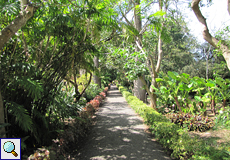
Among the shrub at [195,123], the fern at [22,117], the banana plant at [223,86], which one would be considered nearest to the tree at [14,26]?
the fern at [22,117]

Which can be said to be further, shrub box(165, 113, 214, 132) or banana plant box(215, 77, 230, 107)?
banana plant box(215, 77, 230, 107)

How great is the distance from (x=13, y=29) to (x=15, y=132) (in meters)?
1.85

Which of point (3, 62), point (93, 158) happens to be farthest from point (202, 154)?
point (3, 62)

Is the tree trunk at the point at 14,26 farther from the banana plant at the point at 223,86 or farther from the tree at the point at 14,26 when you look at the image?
the banana plant at the point at 223,86

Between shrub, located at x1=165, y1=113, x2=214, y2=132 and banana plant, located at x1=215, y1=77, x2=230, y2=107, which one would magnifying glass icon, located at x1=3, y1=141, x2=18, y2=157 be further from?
banana plant, located at x1=215, y1=77, x2=230, y2=107

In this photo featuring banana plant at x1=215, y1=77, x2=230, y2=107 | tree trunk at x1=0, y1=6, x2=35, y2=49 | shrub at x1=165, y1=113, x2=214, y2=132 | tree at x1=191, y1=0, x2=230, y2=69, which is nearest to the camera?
tree trunk at x1=0, y1=6, x2=35, y2=49

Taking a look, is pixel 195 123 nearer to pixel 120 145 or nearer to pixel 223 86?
pixel 223 86

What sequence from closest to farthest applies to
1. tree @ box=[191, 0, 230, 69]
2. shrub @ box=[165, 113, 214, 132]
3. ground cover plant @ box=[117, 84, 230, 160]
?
ground cover plant @ box=[117, 84, 230, 160] < tree @ box=[191, 0, 230, 69] < shrub @ box=[165, 113, 214, 132]

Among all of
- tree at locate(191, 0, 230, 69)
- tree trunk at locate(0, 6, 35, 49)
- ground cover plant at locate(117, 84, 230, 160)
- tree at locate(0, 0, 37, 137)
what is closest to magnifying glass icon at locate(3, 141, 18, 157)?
tree at locate(0, 0, 37, 137)

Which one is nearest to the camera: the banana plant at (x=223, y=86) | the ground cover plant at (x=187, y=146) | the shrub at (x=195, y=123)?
the ground cover plant at (x=187, y=146)

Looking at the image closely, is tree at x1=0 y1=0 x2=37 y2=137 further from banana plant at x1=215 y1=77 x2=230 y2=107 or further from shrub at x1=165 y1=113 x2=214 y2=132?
banana plant at x1=215 y1=77 x2=230 y2=107

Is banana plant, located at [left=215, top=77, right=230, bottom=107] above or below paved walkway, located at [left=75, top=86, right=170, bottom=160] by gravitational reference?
above

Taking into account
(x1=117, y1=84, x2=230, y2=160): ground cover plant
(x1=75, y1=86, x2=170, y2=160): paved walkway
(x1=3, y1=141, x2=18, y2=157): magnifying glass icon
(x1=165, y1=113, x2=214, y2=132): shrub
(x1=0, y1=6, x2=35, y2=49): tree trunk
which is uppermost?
(x1=0, y1=6, x2=35, y2=49): tree trunk

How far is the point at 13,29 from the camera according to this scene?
220cm
